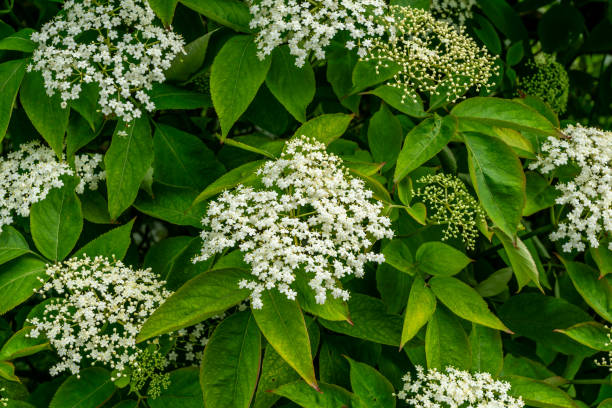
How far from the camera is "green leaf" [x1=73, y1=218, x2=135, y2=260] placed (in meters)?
2.23

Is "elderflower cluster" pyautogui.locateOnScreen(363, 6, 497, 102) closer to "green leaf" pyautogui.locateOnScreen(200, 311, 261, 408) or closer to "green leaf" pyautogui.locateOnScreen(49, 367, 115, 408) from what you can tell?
"green leaf" pyautogui.locateOnScreen(200, 311, 261, 408)

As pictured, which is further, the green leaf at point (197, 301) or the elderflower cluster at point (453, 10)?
the elderflower cluster at point (453, 10)

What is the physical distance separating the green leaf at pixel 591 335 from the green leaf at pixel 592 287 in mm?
71

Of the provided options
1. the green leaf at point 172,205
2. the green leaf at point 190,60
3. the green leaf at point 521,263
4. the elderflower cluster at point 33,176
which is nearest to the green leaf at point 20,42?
the elderflower cluster at point 33,176

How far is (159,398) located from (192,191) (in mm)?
855

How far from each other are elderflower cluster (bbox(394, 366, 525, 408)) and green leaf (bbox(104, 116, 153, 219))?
1.31 meters

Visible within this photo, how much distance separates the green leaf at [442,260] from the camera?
200cm

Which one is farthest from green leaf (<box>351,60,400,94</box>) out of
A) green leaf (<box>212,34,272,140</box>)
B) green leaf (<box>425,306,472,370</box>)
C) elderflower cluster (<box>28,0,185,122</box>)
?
green leaf (<box>425,306,472,370</box>)

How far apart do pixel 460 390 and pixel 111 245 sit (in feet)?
4.94

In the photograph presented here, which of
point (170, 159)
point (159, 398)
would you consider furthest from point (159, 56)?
point (159, 398)

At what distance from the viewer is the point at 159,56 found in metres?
2.22

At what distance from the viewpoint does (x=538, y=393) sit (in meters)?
2.02

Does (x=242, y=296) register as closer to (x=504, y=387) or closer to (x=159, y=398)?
(x=159, y=398)

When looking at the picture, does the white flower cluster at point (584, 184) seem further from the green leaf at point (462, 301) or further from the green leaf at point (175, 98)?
the green leaf at point (175, 98)
